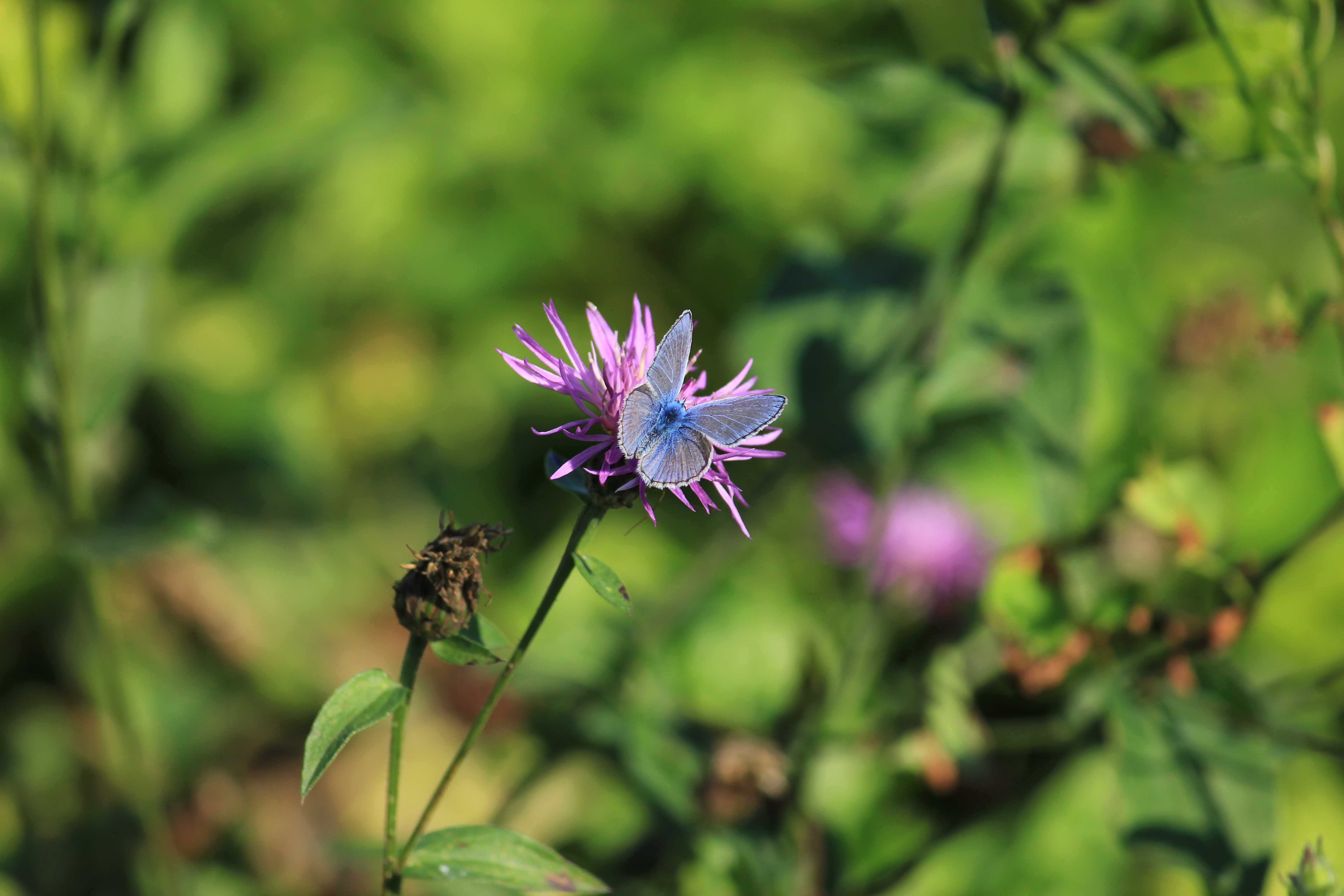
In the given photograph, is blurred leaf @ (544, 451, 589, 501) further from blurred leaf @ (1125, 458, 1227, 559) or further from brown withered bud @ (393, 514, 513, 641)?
blurred leaf @ (1125, 458, 1227, 559)

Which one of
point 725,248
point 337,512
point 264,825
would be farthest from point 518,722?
point 725,248

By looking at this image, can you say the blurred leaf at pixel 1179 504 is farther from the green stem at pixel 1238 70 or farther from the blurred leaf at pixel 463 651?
the blurred leaf at pixel 463 651

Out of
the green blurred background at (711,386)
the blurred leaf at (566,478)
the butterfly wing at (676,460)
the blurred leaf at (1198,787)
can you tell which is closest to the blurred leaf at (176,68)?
the green blurred background at (711,386)

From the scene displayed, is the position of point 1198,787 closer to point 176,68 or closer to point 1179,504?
point 1179,504

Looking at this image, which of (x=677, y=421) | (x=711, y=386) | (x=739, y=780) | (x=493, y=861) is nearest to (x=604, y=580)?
(x=677, y=421)

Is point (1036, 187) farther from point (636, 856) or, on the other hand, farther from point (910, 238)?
point (636, 856)

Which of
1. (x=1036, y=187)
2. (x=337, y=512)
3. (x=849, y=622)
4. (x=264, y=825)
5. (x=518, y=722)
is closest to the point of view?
(x=849, y=622)
